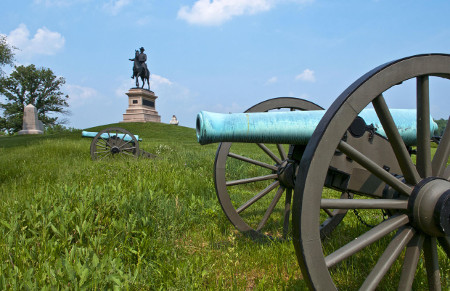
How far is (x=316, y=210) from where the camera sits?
1.45m

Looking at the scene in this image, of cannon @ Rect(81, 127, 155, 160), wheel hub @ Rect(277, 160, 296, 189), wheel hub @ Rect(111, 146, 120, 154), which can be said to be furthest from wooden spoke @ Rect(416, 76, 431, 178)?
wheel hub @ Rect(111, 146, 120, 154)

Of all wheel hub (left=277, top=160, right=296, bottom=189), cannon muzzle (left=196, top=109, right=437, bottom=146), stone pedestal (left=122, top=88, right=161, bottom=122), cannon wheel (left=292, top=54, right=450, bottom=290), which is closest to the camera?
cannon wheel (left=292, top=54, right=450, bottom=290)

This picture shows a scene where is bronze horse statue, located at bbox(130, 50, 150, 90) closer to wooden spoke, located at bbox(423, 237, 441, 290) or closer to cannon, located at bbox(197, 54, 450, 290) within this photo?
cannon, located at bbox(197, 54, 450, 290)

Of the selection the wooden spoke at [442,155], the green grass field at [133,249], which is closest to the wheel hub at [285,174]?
the green grass field at [133,249]

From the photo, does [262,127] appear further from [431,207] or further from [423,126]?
[431,207]

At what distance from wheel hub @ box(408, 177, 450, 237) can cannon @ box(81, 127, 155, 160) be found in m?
7.65

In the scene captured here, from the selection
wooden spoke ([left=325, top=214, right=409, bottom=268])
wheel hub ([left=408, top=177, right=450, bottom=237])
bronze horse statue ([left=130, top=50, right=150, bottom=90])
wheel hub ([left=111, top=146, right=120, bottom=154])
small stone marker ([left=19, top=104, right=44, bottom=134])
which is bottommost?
wooden spoke ([left=325, top=214, right=409, bottom=268])

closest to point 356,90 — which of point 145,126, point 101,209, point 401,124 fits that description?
point 401,124

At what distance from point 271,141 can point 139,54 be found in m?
30.4

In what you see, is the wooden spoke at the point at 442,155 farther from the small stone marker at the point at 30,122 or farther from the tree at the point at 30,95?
the tree at the point at 30,95

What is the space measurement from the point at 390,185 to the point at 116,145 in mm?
A: 8198

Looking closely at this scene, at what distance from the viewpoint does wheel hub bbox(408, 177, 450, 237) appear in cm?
164

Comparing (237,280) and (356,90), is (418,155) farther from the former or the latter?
(237,280)

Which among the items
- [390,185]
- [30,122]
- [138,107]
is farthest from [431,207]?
[30,122]
